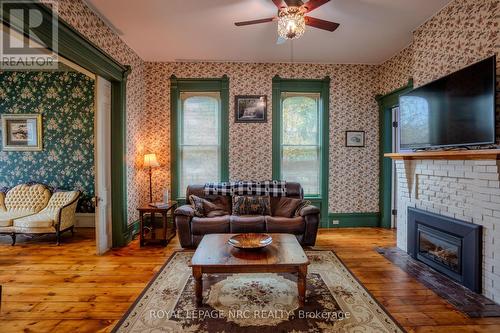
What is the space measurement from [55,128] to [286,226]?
182 inches

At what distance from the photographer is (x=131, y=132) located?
4.25 metres

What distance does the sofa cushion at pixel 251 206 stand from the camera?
13.5ft

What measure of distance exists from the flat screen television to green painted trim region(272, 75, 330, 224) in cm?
156

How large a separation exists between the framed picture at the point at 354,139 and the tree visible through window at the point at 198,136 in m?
2.45

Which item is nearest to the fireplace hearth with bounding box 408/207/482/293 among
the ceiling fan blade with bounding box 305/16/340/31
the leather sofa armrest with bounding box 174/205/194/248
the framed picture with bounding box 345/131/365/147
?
the framed picture with bounding box 345/131/365/147

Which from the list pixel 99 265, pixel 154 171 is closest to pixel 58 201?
pixel 154 171

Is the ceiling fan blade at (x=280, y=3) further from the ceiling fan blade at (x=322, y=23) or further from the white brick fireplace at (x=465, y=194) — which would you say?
the white brick fireplace at (x=465, y=194)

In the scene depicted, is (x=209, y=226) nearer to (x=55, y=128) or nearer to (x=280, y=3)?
(x=280, y=3)

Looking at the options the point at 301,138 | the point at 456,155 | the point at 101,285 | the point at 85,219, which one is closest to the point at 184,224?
the point at 101,285

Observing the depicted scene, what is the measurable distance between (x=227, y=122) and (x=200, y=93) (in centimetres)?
76

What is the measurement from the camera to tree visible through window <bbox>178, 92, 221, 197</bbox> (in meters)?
4.92

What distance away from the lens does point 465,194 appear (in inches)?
107

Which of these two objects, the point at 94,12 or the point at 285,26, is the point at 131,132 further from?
the point at 285,26

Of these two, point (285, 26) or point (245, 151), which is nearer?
point (285, 26)
